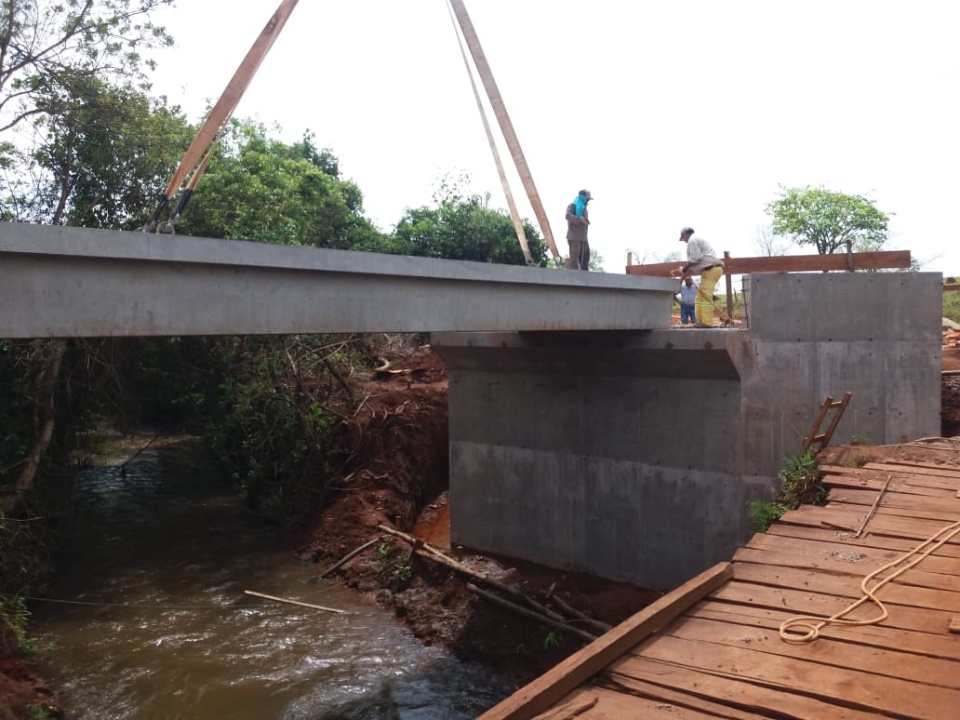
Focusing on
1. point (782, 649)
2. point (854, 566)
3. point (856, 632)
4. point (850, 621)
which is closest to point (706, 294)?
point (854, 566)

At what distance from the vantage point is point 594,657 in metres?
3.60

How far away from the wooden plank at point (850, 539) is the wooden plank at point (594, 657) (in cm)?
135

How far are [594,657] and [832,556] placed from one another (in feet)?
8.23

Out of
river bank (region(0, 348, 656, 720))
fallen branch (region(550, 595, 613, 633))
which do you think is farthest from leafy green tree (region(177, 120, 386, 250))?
fallen branch (region(550, 595, 613, 633))

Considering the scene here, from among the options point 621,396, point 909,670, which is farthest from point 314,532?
point 909,670

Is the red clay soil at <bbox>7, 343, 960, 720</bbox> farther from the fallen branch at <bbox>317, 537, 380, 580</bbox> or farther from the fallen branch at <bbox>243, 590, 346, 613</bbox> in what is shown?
the fallen branch at <bbox>243, 590, 346, 613</bbox>

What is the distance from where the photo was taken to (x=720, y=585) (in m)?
4.85

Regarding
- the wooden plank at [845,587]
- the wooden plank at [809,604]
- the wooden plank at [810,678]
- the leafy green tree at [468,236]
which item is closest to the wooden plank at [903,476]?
the wooden plank at [845,587]

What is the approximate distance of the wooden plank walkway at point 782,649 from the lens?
10.8 ft

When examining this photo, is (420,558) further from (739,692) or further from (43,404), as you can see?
(739,692)

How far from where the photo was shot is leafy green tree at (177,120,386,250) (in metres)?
16.0

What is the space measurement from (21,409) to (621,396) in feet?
31.4

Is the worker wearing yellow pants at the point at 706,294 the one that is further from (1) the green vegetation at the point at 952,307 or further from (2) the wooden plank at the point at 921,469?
(1) the green vegetation at the point at 952,307

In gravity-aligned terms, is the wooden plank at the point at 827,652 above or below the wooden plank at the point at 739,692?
above
